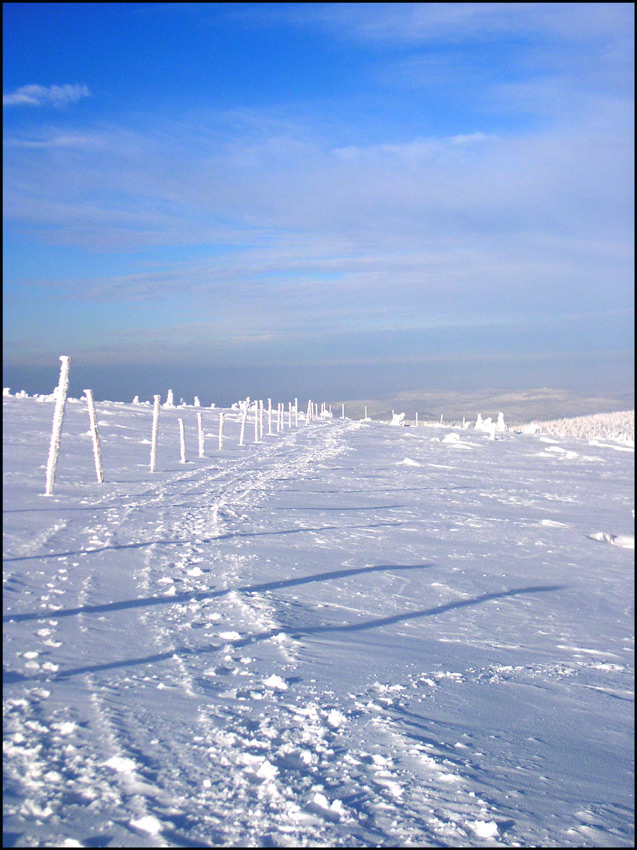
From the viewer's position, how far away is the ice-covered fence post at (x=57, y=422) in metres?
12.1

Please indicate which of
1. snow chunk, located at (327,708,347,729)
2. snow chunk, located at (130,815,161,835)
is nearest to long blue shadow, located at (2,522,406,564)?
snow chunk, located at (327,708,347,729)

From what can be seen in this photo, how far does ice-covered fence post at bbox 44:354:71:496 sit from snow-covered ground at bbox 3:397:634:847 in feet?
1.39

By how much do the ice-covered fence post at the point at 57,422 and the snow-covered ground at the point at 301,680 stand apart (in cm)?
42

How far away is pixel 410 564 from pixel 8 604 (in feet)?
21.8

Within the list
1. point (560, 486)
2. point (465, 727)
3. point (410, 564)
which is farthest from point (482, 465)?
point (465, 727)

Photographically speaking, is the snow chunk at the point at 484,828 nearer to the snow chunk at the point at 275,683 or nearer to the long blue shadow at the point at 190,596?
the snow chunk at the point at 275,683

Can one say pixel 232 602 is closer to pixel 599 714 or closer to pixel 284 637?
pixel 284 637

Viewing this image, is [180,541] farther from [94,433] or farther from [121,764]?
[121,764]

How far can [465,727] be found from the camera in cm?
499

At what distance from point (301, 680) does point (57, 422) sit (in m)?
8.54

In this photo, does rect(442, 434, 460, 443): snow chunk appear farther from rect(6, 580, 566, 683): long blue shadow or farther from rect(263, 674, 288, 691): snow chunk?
rect(263, 674, 288, 691): snow chunk

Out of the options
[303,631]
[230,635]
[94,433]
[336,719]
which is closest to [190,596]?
[230,635]

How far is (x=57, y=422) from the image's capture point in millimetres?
12117

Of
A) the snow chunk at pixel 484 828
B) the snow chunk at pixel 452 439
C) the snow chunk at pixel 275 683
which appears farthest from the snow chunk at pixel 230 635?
the snow chunk at pixel 452 439
